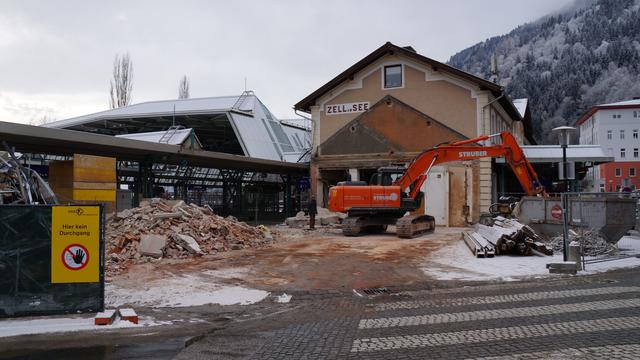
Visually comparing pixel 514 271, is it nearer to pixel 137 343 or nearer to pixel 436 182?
pixel 137 343

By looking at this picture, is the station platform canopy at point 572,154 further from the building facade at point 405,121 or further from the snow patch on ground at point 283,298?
the snow patch on ground at point 283,298

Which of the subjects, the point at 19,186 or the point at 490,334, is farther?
the point at 19,186

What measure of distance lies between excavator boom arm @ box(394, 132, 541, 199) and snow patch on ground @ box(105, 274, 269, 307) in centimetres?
1246

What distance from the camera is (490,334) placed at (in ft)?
23.0

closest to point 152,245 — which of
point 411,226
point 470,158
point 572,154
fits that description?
point 411,226

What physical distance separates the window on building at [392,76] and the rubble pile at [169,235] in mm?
15006

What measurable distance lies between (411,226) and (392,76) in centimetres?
1356

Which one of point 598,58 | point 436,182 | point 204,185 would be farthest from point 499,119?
point 598,58

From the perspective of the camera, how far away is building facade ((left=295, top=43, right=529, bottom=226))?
28859 mm

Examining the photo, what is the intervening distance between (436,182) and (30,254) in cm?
2258

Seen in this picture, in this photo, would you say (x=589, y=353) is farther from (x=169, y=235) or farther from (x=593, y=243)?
(x=169, y=235)

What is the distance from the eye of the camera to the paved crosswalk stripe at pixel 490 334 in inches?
262

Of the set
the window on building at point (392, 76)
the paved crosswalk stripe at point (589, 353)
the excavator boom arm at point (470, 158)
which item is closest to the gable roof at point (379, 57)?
the window on building at point (392, 76)

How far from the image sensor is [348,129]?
32688 mm
